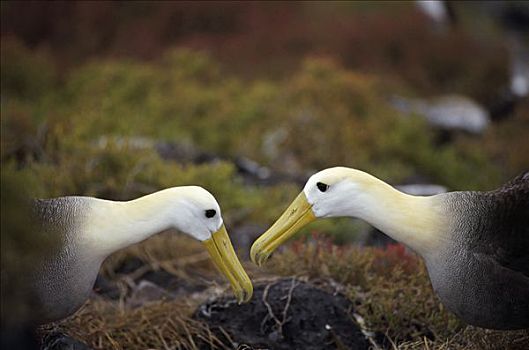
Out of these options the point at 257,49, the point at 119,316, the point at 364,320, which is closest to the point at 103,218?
the point at 119,316

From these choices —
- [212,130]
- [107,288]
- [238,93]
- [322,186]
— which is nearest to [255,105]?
[212,130]

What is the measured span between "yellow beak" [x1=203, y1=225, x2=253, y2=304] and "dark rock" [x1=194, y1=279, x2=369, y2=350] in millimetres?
289

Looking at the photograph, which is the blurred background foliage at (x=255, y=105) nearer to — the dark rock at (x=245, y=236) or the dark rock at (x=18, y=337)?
Result: the dark rock at (x=245, y=236)

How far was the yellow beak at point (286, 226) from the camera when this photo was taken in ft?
13.3

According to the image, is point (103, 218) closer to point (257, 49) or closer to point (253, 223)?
point (253, 223)

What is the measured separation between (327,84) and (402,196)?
661 cm

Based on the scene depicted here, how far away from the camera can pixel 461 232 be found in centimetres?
389

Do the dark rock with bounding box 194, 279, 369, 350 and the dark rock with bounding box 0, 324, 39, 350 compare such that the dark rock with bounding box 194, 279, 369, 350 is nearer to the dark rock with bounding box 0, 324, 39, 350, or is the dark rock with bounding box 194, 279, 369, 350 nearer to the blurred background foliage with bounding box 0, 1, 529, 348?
the blurred background foliage with bounding box 0, 1, 529, 348

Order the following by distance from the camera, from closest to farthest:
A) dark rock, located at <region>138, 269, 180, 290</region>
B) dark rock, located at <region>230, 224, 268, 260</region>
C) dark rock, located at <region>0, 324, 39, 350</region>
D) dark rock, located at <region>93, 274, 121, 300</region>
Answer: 1. dark rock, located at <region>0, 324, 39, 350</region>
2. dark rock, located at <region>93, 274, 121, 300</region>
3. dark rock, located at <region>138, 269, 180, 290</region>
4. dark rock, located at <region>230, 224, 268, 260</region>

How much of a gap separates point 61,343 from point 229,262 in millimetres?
828

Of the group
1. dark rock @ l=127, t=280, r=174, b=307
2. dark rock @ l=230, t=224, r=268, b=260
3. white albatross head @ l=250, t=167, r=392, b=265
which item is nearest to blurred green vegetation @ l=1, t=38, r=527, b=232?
dark rock @ l=230, t=224, r=268, b=260

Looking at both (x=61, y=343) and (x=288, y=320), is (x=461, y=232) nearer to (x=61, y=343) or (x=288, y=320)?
(x=288, y=320)

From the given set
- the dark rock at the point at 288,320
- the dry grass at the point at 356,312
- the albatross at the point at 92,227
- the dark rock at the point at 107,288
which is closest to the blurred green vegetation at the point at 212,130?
the dark rock at the point at 107,288

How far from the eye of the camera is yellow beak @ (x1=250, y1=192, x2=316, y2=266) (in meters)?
4.05
